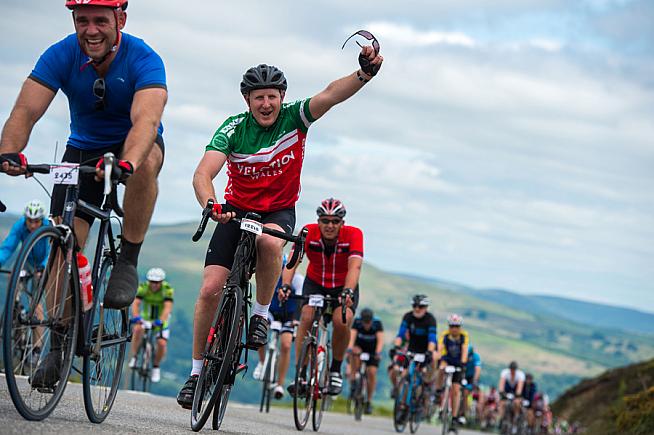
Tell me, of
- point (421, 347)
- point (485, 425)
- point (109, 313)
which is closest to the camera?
point (109, 313)

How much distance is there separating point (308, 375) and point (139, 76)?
23.4 ft

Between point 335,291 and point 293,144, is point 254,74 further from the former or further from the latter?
point 335,291

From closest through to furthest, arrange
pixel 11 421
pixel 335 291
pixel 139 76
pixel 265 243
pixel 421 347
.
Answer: pixel 11 421
pixel 139 76
pixel 265 243
pixel 335 291
pixel 421 347

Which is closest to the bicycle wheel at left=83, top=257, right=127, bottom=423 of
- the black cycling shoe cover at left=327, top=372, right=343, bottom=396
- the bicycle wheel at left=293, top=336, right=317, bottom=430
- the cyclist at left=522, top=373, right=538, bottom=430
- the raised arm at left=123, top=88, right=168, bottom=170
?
the raised arm at left=123, top=88, right=168, bottom=170

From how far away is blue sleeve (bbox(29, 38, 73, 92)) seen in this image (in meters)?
6.71

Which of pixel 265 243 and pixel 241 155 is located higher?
pixel 241 155

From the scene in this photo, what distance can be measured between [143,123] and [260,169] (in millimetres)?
2446

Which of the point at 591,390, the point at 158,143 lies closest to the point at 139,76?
the point at 158,143

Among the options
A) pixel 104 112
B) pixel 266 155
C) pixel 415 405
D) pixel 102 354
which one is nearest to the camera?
pixel 104 112

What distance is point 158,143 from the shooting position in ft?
23.7

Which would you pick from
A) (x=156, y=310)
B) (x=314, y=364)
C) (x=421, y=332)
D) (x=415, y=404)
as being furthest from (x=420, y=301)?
(x=314, y=364)

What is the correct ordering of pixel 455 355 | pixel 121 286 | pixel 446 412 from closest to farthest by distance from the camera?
pixel 121 286, pixel 446 412, pixel 455 355

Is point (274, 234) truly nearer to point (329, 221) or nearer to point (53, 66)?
point (53, 66)

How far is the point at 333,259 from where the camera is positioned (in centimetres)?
1421
